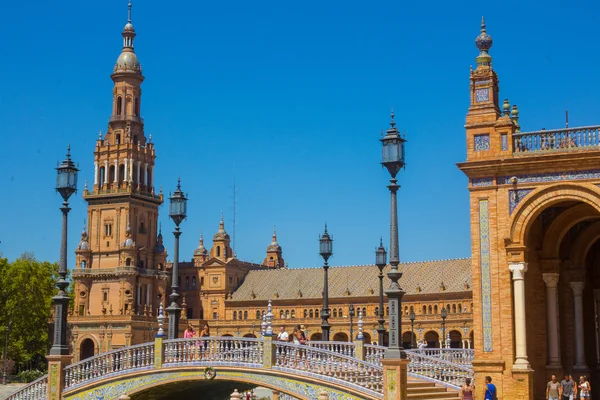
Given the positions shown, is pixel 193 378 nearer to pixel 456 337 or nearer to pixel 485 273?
pixel 485 273

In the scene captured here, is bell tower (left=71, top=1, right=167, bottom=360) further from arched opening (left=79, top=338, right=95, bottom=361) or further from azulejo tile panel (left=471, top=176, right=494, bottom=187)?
azulejo tile panel (left=471, top=176, right=494, bottom=187)

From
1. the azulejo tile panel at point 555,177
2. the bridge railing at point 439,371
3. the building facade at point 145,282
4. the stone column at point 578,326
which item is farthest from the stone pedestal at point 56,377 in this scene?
the building facade at point 145,282

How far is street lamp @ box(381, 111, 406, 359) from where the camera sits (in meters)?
20.7

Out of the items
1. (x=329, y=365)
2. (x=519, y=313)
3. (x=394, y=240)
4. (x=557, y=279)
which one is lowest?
(x=329, y=365)

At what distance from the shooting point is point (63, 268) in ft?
82.8

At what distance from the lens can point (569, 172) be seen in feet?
79.4

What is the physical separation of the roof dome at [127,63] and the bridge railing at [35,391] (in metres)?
84.5

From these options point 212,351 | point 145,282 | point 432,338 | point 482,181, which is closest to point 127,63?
point 145,282

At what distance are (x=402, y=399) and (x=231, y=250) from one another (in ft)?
335

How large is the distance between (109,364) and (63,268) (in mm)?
3270

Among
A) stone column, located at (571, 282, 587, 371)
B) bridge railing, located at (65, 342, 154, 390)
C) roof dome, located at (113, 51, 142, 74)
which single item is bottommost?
bridge railing, located at (65, 342, 154, 390)

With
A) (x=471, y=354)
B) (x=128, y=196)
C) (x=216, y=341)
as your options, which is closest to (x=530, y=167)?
(x=471, y=354)

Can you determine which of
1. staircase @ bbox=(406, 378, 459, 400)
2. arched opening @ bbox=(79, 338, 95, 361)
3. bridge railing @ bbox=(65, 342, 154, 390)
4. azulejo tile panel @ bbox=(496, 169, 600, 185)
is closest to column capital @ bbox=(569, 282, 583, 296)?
azulejo tile panel @ bbox=(496, 169, 600, 185)

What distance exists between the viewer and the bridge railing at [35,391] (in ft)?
88.4
